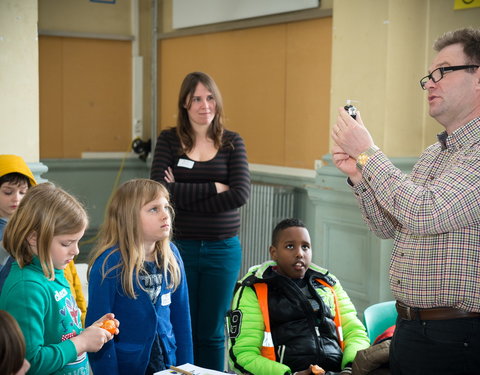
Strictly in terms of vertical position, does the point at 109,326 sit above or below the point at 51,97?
below

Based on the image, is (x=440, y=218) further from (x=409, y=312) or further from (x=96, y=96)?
(x=96, y=96)

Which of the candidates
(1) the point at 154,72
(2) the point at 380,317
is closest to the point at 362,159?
(2) the point at 380,317

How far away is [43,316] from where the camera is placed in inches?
81.9

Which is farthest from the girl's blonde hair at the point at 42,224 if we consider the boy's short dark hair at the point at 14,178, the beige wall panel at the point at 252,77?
the beige wall panel at the point at 252,77

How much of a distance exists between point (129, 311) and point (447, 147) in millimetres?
1230

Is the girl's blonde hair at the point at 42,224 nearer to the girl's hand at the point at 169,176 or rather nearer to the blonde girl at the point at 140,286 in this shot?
the blonde girl at the point at 140,286

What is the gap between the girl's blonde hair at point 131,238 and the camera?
2.39 meters

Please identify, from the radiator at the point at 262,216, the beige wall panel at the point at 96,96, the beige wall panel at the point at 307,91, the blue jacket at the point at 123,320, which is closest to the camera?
the blue jacket at the point at 123,320

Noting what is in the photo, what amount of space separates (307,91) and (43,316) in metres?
3.36

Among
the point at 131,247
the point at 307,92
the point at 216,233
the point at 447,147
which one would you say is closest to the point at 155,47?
the point at 307,92

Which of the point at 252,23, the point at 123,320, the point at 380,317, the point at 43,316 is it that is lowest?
the point at 380,317

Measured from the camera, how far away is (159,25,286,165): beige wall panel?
211 inches

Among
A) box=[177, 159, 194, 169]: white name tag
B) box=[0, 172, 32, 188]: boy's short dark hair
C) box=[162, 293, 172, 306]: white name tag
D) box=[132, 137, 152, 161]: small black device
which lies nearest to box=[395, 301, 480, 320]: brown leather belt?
box=[162, 293, 172, 306]: white name tag

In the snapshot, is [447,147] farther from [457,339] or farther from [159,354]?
[159,354]
